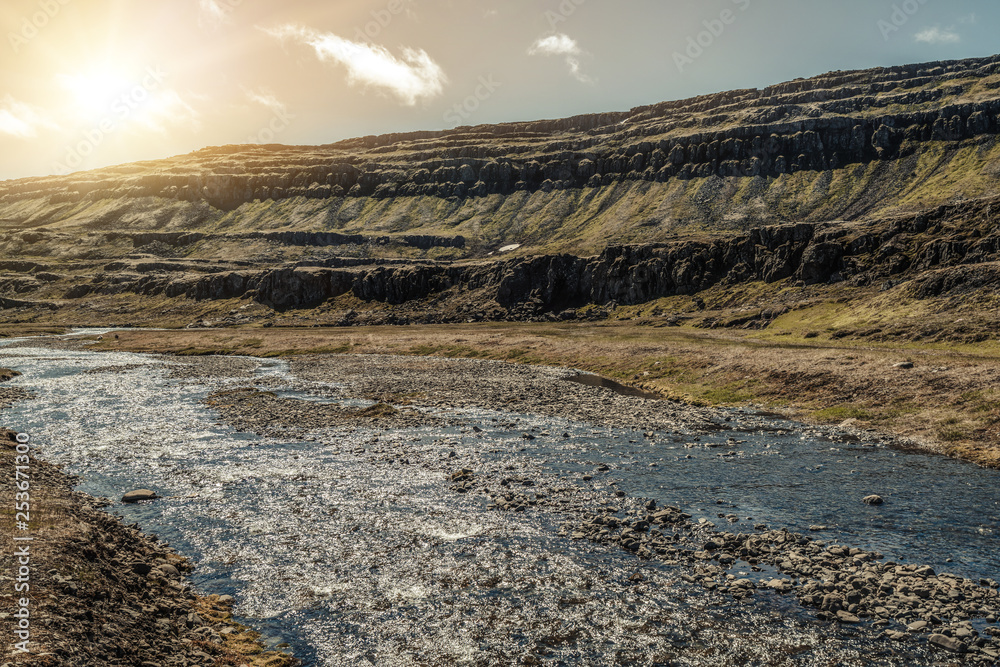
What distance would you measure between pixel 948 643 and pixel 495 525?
15.5m

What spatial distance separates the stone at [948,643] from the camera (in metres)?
14.7

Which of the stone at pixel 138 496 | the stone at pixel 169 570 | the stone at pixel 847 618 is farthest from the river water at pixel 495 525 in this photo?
the stone at pixel 169 570

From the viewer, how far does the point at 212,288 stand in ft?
630

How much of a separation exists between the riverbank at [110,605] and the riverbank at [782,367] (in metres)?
38.8

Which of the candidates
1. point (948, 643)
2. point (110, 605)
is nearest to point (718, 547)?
point (948, 643)

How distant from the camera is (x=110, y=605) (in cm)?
1470

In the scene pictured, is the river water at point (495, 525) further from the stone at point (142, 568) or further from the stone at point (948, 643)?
the stone at point (142, 568)

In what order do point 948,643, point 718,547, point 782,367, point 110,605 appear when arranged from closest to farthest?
point 110,605 → point 948,643 → point 718,547 → point 782,367

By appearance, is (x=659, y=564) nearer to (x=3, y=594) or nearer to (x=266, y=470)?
(x=3, y=594)

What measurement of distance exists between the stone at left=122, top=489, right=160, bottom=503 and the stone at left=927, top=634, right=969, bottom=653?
1246 inches

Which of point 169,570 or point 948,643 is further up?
point 169,570

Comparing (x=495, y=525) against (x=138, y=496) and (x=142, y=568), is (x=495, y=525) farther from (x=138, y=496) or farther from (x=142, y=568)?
(x=138, y=496)

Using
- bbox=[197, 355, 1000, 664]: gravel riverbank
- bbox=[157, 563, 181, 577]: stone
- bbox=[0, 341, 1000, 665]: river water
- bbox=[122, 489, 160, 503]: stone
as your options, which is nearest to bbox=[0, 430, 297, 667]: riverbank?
bbox=[157, 563, 181, 577]: stone

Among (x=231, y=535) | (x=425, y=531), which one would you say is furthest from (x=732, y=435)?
(x=231, y=535)
